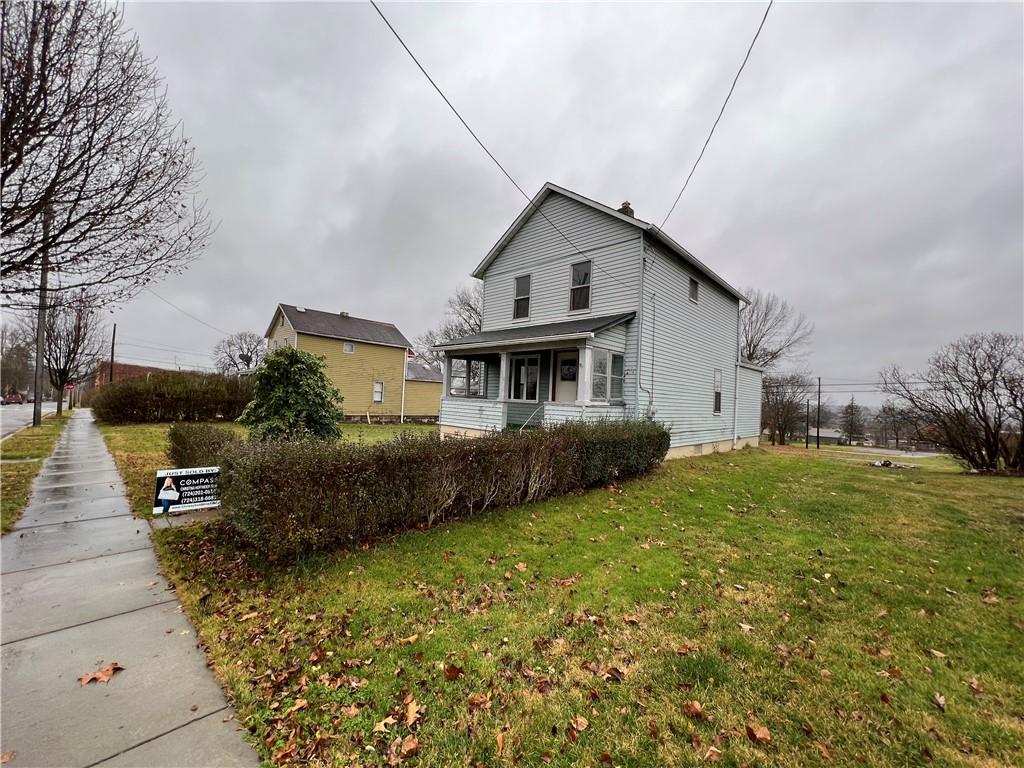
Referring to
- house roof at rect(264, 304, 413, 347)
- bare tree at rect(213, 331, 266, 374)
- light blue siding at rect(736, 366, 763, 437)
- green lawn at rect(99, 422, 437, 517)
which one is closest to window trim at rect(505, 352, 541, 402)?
green lawn at rect(99, 422, 437, 517)

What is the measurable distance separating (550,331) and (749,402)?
12135 millimetres

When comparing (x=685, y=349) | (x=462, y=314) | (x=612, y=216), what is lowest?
(x=685, y=349)

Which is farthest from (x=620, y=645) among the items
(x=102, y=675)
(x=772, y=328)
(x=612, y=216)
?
(x=772, y=328)

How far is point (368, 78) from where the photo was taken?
25.9ft

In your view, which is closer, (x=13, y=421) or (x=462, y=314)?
(x=13, y=421)

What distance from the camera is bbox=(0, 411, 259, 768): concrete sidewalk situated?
221 cm

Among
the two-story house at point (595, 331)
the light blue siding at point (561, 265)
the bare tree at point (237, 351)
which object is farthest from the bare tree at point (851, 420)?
the bare tree at point (237, 351)

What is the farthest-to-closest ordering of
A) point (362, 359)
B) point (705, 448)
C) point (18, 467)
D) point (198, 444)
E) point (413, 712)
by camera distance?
1. point (362, 359)
2. point (705, 448)
3. point (18, 467)
4. point (198, 444)
5. point (413, 712)

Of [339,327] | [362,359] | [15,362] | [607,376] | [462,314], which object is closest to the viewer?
[607,376]

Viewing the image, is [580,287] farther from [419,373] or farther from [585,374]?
[419,373]

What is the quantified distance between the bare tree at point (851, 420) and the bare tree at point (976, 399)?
34831 mm

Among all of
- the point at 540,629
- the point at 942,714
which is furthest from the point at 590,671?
the point at 942,714

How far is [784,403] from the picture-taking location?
38500mm

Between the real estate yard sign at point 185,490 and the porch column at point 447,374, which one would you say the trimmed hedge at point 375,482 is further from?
the porch column at point 447,374
